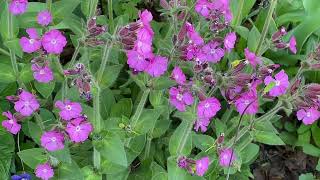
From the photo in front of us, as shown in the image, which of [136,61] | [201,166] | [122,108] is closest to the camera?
[136,61]

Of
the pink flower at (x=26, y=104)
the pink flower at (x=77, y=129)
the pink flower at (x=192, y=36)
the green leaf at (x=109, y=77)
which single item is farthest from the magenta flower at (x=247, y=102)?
the pink flower at (x=26, y=104)

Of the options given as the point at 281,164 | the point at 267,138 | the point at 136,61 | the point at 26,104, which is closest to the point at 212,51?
the point at 136,61

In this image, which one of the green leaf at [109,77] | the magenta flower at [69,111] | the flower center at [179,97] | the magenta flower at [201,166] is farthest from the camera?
the magenta flower at [201,166]

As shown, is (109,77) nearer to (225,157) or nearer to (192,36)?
(192,36)

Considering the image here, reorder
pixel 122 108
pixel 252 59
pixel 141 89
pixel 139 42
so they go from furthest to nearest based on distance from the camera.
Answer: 1. pixel 122 108
2. pixel 141 89
3. pixel 252 59
4. pixel 139 42

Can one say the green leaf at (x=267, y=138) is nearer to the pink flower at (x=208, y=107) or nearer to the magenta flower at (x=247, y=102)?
the magenta flower at (x=247, y=102)

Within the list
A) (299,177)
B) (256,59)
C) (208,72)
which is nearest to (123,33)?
(208,72)

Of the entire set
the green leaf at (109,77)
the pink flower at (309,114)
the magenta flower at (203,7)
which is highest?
the magenta flower at (203,7)
